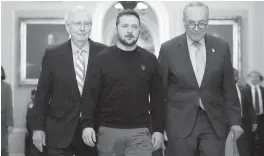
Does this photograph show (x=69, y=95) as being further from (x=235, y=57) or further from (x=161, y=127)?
(x=235, y=57)

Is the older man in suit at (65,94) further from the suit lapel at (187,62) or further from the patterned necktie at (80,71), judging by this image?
the suit lapel at (187,62)

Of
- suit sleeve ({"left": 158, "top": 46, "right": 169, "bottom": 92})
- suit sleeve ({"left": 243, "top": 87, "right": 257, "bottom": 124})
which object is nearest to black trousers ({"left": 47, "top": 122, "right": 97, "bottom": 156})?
suit sleeve ({"left": 158, "top": 46, "right": 169, "bottom": 92})

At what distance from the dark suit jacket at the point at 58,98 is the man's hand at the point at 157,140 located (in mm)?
698

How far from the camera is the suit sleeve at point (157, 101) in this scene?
338 cm

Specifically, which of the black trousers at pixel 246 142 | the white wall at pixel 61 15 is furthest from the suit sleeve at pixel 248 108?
the white wall at pixel 61 15

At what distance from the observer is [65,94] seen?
146 inches

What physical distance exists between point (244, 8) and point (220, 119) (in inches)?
259

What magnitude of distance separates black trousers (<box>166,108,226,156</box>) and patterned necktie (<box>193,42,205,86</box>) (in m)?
0.25

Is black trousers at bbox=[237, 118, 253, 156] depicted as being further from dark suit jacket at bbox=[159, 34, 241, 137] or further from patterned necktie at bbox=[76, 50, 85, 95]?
patterned necktie at bbox=[76, 50, 85, 95]

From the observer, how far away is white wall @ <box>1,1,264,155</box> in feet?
31.2

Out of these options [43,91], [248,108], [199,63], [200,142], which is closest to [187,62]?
[199,63]

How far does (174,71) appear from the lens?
3.62 meters

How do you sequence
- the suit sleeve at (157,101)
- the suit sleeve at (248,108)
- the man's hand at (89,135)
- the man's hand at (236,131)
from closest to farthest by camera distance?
1. the man's hand at (89,135)
2. the suit sleeve at (157,101)
3. the man's hand at (236,131)
4. the suit sleeve at (248,108)

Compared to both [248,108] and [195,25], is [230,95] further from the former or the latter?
[248,108]
